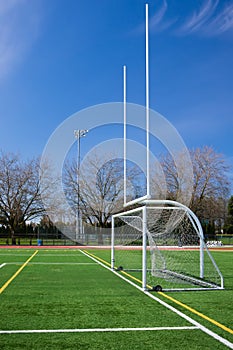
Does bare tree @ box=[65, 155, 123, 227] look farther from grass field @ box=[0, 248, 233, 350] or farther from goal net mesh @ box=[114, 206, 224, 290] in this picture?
grass field @ box=[0, 248, 233, 350]

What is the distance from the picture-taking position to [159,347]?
5.16 m

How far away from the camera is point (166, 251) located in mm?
24578

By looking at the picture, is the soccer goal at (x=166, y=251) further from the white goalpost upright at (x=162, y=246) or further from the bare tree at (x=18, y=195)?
the bare tree at (x=18, y=195)

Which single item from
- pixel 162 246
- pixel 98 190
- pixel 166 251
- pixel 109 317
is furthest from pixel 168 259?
pixel 98 190

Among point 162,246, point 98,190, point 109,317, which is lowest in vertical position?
point 109,317

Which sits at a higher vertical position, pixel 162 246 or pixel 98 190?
pixel 98 190

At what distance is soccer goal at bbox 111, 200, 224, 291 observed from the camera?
1048 centimetres

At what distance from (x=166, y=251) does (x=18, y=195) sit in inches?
826

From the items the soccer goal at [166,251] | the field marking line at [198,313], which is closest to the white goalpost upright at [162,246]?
the soccer goal at [166,251]

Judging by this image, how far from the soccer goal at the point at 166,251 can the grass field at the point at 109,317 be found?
2.62 feet

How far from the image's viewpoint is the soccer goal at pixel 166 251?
10.5m

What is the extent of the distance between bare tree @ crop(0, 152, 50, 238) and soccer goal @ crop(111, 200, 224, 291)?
1571 centimetres

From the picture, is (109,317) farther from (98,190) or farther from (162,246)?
(98,190)

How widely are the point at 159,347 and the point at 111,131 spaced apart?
1452cm
